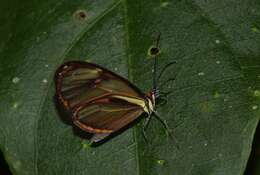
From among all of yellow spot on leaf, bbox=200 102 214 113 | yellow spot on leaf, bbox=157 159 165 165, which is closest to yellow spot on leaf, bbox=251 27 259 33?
yellow spot on leaf, bbox=200 102 214 113

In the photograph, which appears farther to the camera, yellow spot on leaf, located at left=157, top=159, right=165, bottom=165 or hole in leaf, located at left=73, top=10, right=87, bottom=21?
hole in leaf, located at left=73, top=10, right=87, bottom=21

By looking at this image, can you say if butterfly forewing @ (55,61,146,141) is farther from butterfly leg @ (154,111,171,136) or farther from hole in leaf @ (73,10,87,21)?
hole in leaf @ (73,10,87,21)

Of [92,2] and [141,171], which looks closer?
[141,171]

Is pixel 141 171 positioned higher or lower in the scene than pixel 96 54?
lower

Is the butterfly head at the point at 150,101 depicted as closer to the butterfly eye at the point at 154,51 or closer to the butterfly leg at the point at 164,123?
the butterfly leg at the point at 164,123

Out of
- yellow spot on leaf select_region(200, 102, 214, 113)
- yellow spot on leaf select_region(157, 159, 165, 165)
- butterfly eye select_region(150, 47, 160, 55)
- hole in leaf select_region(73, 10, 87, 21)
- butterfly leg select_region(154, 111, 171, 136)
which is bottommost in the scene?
yellow spot on leaf select_region(157, 159, 165, 165)

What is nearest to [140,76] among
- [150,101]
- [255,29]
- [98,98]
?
[150,101]

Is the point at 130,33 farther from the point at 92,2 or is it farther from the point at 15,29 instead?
the point at 15,29

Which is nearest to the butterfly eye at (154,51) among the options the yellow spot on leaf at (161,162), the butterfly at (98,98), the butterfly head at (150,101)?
the butterfly at (98,98)

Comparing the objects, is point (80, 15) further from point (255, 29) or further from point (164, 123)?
A: point (255, 29)

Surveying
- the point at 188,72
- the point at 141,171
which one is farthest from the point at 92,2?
the point at 141,171
